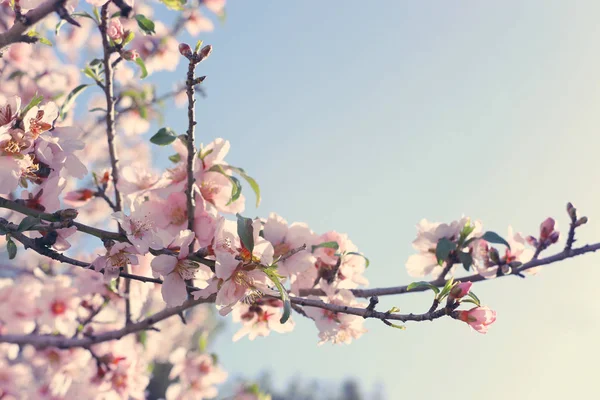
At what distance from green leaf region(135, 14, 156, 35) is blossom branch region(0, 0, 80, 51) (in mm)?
502

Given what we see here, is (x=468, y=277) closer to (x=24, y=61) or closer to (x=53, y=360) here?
(x=53, y=360)

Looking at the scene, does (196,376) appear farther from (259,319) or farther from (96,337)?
(259,319)

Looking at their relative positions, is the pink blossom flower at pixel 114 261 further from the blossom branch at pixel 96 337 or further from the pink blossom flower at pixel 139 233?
the blossom branch at pixel 96 337

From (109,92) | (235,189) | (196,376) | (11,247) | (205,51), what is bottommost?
(196,376)

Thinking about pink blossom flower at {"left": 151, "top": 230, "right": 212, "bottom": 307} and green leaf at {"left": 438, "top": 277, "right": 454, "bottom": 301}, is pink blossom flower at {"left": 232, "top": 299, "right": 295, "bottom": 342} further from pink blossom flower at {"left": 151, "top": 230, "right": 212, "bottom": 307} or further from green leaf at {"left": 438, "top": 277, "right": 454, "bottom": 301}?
green leaf at {"left": 438, "top": 277, "right": 454, "bottom": 301}

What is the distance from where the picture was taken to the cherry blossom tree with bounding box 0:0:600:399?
150 cm

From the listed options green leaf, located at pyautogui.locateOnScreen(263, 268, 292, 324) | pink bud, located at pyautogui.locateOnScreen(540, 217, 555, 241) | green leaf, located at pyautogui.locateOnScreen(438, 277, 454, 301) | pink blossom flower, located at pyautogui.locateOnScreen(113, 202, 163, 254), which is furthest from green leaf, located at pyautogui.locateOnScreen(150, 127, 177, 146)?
pink bud, located at pyautogui.locateOnScreen(540, 217, 555, 241)

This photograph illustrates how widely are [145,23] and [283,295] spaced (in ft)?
4.70

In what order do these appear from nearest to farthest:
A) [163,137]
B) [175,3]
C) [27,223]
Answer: [27,223] → [163,137] → [175,3]

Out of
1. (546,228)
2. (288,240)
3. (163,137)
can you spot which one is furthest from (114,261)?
(546,228)

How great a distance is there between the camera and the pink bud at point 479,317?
1609 mm

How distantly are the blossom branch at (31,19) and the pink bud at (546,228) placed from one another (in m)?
2.15

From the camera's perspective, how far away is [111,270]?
62.1 inches

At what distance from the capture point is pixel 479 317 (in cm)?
162
